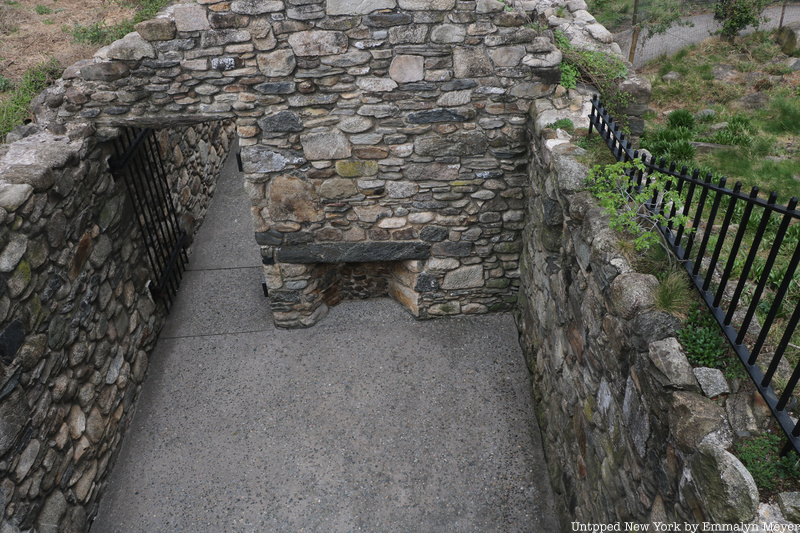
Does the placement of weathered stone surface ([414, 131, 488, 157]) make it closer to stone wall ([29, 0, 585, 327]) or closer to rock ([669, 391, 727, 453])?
stone wall ([29, 0, 585, 327])

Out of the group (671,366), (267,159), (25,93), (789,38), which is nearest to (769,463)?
(671,366)

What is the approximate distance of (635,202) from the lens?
9.60ft

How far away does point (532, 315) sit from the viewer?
4957 mm

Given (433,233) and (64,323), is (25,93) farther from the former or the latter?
(433,233)

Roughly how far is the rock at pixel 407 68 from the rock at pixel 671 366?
2933 millimetres

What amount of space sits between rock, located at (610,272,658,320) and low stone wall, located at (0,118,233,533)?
3.68 m

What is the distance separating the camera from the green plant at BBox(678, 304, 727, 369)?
222 cm

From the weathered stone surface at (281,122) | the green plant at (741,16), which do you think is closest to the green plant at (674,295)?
the weathered stone surface at (281,122)

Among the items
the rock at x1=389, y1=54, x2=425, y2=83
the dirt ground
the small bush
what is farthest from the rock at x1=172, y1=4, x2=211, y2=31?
the small bush

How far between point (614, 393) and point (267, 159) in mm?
3414

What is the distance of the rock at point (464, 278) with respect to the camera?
17.7 feet

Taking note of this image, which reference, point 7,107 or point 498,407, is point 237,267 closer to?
point 7,107

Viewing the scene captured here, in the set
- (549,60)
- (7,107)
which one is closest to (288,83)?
(549,60)

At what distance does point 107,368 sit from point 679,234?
15.0 ft
